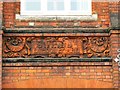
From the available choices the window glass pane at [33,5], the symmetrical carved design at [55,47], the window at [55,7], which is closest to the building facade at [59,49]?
the symmetrical carved design at [55,47]

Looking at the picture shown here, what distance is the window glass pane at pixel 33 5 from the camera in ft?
32.6

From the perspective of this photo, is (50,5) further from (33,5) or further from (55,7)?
(33,5)

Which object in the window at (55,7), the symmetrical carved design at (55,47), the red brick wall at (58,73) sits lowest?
the red brick wall at (58,73)

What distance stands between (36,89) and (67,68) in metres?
0.89

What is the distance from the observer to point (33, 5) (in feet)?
32.6

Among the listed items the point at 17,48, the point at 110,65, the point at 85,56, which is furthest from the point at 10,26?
Result: the point at 110,65

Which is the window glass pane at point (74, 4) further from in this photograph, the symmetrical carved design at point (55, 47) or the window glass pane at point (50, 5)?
the symmetrical carved design at point (55, 47)

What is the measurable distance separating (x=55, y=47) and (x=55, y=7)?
1.09 m

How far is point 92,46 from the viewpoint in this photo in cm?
958

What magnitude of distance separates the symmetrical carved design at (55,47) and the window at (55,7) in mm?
708

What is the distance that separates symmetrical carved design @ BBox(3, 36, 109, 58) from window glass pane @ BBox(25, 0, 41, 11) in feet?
2.69

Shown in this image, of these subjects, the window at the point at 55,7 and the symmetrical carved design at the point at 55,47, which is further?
the window at the point at 55,7

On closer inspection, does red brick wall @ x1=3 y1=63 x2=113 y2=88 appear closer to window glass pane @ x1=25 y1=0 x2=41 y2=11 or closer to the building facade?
the building facade

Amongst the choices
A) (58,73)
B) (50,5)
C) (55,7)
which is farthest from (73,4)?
(58,73)
